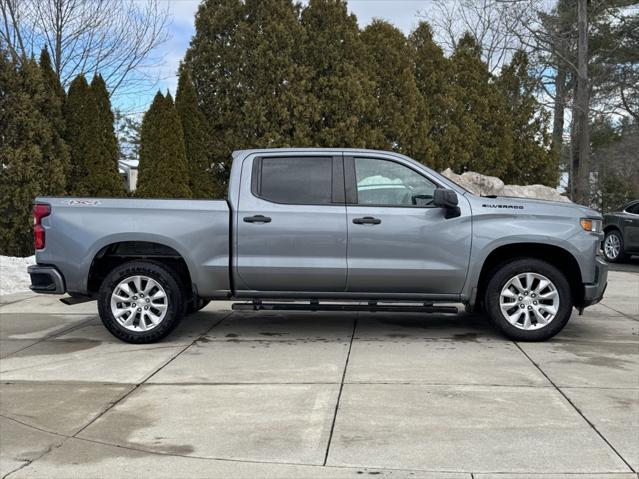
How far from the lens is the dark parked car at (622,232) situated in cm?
1473

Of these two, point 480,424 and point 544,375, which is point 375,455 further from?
point 544,375

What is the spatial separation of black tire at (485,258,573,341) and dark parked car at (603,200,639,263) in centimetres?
922

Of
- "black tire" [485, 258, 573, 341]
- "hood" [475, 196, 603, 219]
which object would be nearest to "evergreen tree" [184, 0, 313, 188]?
"hood" [475, 196, 603, 219]

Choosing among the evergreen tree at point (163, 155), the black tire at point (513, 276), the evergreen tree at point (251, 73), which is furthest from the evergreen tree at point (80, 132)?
the black tire at point (513, 276)

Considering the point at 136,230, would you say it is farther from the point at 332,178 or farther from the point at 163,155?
the point at 163,155

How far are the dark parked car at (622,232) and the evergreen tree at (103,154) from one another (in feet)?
36.6

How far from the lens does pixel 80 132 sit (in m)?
14.2

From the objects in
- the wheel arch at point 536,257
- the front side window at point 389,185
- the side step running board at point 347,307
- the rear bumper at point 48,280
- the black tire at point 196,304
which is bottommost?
the black tire at point 196,304

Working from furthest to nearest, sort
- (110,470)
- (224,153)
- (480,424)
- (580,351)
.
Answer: (224,153), (580,351), (480,424), (110,470)

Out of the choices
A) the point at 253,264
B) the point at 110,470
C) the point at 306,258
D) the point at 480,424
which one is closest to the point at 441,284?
the point at 306,258

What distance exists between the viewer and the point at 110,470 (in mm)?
3734

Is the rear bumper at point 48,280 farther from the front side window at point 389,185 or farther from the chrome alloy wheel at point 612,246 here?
the chrome alloy wheel at point 612,246

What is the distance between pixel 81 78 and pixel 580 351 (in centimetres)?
1199

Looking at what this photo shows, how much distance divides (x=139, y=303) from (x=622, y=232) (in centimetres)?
1211
